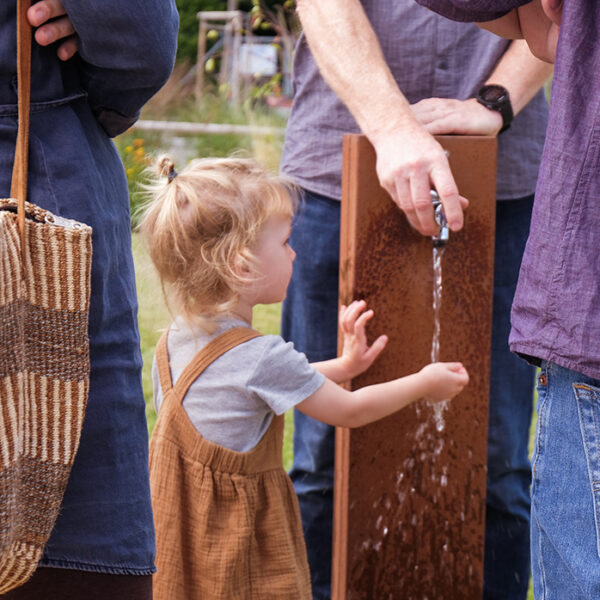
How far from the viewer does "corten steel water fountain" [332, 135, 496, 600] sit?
2.27 m

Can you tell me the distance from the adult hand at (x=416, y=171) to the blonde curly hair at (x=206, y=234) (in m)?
0.34

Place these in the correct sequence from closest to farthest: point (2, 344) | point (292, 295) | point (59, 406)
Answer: point (2, 344), point (59, 406), point (292, 295)

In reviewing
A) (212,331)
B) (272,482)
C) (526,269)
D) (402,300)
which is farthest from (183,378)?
(526,269)

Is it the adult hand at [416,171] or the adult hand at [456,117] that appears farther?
the adult hand at [456,117]

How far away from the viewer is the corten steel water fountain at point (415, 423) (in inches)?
89.4

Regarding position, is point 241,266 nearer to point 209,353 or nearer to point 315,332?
point 209,353

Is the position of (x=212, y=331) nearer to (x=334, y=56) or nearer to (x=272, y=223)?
(x=272, y=223)

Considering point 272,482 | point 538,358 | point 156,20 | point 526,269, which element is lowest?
point 272,482

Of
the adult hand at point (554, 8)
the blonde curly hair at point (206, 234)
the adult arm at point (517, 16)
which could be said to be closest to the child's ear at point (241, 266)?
the blonde curly hair at point (206, 234)

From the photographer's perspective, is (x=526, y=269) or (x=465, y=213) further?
(x=465, y=213)

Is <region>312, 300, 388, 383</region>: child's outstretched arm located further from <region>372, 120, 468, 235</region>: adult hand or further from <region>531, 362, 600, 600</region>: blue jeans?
<region>531, 362, 600, 600</region>: blue jeans

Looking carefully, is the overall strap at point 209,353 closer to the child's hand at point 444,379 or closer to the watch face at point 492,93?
the child's hand at point 444,379

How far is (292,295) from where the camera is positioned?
273 centimetres

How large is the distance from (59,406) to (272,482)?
824 mm
